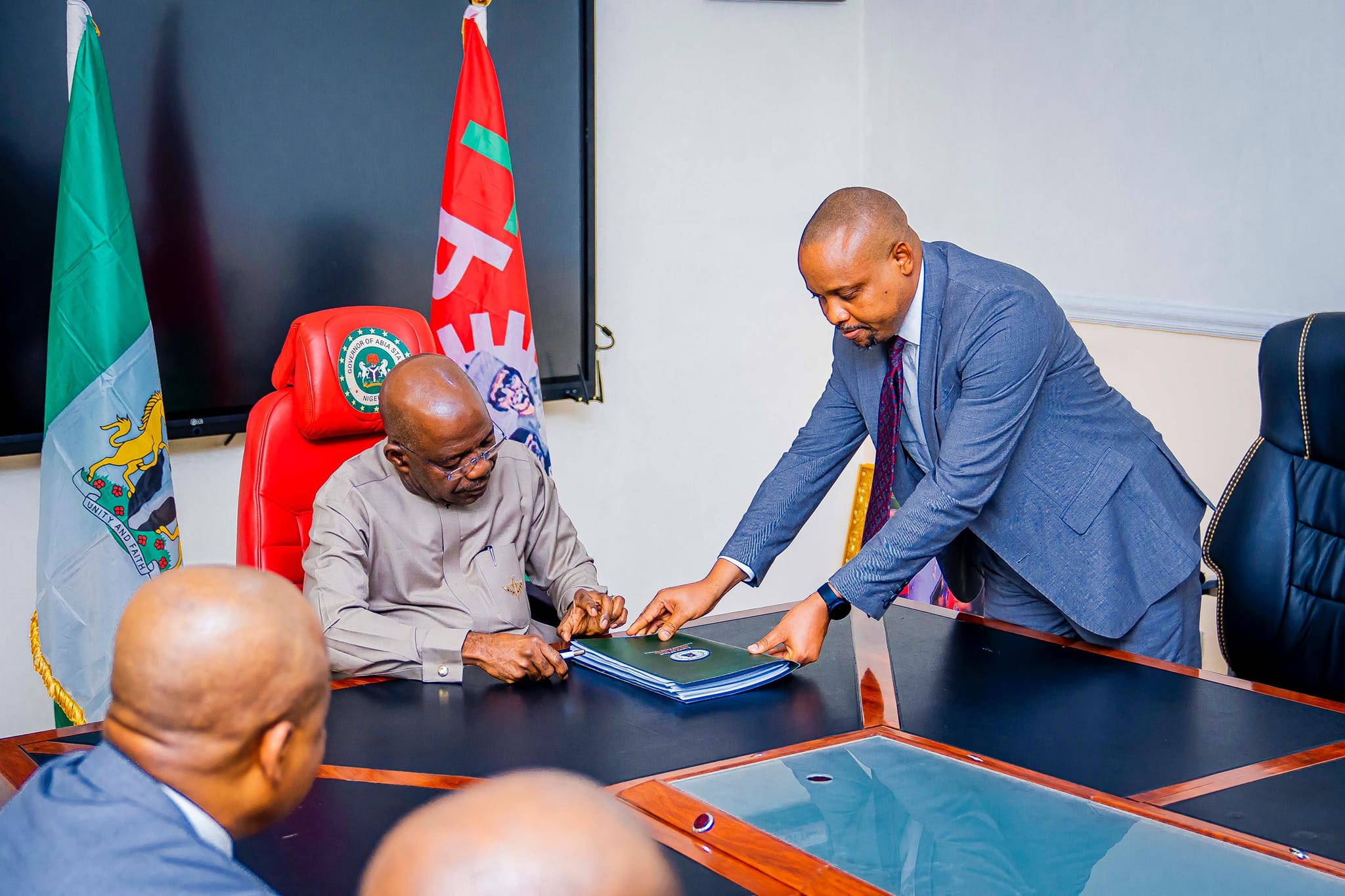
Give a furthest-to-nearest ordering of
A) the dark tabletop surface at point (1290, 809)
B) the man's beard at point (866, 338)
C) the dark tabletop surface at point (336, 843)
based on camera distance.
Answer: the man's beard at point (866, 338) → the dark tabletop surface at point (1290, 809) → the dark tabletop surface at point (336, 843)

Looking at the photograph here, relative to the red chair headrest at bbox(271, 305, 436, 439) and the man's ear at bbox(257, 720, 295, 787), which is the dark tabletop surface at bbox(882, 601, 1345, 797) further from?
the red chair headrest at bbox(271, 305, 436, 439)

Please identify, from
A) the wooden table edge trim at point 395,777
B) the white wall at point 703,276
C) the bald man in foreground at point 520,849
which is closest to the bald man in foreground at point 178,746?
the bald man in foreground at point 520,849

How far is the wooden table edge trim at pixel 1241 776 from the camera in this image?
4.59 feet

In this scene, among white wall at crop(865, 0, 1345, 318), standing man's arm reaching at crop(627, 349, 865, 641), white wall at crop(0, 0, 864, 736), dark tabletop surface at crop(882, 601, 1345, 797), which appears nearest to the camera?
dark tabletop surface at crop(882, 601, 1345, 797)

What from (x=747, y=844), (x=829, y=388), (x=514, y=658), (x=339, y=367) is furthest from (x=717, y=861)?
(x=339, y=367)

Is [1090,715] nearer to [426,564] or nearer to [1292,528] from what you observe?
[1292,528]

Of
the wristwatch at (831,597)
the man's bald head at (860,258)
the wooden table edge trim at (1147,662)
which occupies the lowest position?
the wooden table edge trim at (1147,662)

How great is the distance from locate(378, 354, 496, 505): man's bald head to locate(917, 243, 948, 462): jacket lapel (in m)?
0.83

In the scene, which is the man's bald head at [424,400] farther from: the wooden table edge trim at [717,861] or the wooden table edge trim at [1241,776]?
the wooden table edge trim at [1241,776]

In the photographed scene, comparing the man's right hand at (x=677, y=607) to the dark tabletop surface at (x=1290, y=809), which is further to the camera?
the man's right hand at (x=677, y=607)

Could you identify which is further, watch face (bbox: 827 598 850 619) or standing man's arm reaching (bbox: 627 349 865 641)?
standing man's arm reaching (bbox: 627 349 865 641)

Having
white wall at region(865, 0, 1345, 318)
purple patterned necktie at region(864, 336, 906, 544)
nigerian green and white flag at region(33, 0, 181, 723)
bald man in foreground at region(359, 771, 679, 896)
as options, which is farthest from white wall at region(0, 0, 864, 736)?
bald man in foreground at region(359, 771, 679, 896)

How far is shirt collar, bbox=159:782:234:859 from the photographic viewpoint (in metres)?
0.86

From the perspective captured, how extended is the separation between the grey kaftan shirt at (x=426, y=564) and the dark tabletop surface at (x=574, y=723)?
80 millimetres
